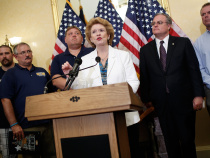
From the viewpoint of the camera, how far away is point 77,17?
3.96m

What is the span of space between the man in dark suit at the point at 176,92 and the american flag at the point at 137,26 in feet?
2.89

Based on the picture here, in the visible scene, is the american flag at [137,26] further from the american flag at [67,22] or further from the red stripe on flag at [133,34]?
the american flag at [67,22]

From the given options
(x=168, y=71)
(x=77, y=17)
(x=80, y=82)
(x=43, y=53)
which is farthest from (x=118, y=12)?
(x=80, y=82)

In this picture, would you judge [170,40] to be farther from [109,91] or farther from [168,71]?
[109,91]

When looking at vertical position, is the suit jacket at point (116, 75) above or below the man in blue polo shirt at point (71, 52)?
below

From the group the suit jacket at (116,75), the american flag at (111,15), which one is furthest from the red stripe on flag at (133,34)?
the suit jacket at (116,75)

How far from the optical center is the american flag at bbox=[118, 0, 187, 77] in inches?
138

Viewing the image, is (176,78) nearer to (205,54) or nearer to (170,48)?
(170,48)

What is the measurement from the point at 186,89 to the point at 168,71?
271mm

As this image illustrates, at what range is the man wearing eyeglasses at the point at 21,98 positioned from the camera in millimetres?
2629

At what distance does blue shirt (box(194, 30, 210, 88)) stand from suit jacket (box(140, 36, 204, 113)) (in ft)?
0.96

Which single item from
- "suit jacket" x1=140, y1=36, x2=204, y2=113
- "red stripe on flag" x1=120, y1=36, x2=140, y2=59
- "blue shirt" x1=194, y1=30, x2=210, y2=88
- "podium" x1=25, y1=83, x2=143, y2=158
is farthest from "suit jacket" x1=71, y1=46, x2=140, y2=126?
"red stripe on flag" x1=120, y1=36, x2=140, y2=59

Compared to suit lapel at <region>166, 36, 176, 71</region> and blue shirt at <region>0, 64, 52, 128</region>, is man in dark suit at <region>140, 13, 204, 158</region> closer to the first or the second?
suit lapel at <region>166, 36, 176, 71</region>

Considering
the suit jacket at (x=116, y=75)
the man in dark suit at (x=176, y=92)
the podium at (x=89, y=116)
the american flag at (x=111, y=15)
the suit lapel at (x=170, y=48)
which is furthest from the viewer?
the american flag at (x=111, y=15)
